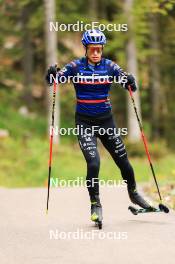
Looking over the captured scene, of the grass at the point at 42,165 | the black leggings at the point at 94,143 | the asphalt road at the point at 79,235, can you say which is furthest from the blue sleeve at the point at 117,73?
the grass at the point at 42,165

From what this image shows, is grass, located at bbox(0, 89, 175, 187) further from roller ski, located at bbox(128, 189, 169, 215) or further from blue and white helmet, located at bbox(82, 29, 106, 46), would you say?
blue and white helmet, located at bbox(82, 29, 106, 46)

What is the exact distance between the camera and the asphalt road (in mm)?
7359

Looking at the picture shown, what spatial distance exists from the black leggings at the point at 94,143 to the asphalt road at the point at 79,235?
600 millimetres

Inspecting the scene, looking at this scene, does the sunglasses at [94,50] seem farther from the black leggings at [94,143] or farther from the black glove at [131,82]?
the black leggings at [94,143]

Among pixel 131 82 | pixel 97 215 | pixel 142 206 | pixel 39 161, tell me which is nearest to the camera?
pixel 97 215

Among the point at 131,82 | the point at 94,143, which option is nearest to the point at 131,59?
the point at 131,82

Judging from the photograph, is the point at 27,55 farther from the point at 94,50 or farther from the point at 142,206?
the point at 94,50

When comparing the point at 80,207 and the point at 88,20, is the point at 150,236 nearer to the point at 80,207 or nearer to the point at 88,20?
the point at 80,207
